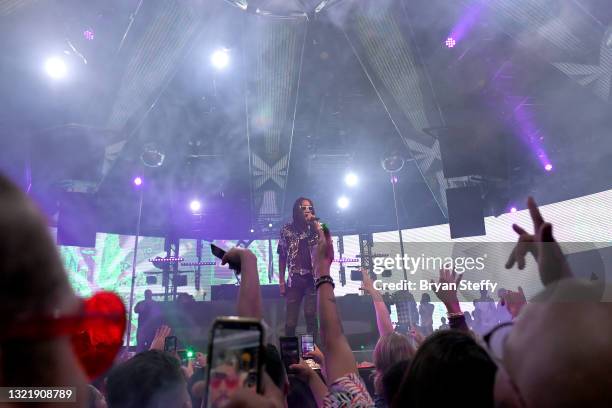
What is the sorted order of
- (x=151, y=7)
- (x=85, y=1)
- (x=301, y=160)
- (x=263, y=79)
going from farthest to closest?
1. (x=301, y=160)
2. (x=263, y=79)
3. (x=151, y=7)
4. (x=85, y=1)

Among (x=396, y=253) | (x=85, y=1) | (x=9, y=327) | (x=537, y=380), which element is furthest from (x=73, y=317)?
(x=396, y=253)

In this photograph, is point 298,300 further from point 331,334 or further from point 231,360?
point 231,360

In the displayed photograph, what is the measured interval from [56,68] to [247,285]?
7.23 metres

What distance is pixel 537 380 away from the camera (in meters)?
0.81

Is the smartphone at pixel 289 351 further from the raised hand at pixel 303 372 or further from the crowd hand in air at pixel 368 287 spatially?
the crowd hand in air at pixel 368 287

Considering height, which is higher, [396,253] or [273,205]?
[273,205]

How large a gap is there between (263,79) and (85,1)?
12.2ft

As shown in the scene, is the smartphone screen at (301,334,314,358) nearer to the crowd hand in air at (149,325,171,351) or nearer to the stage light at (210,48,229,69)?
the crowd hand in air at (149,325,171,351)

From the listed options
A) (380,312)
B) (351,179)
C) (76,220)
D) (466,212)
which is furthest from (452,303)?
(351,179)

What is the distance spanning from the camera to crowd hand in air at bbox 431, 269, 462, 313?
2123mm

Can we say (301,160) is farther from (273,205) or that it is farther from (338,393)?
(338,393)

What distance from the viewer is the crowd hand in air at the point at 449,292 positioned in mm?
2123

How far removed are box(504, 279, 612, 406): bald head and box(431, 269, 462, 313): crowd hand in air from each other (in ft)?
4.23

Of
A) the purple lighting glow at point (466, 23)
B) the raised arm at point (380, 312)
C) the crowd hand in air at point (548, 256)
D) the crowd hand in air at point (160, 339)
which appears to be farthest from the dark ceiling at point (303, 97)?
the crowd hand in air at point (548, 256)
